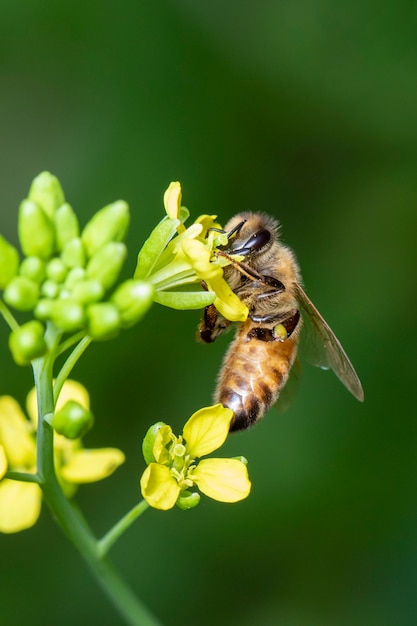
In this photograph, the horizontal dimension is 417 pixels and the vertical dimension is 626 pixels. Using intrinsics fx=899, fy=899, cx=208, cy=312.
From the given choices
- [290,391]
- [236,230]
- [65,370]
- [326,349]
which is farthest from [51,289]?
[290,391]

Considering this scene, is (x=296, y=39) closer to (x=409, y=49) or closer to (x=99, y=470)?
(x=409, y=49)

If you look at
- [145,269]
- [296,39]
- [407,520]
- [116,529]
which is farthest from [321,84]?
[116,529]

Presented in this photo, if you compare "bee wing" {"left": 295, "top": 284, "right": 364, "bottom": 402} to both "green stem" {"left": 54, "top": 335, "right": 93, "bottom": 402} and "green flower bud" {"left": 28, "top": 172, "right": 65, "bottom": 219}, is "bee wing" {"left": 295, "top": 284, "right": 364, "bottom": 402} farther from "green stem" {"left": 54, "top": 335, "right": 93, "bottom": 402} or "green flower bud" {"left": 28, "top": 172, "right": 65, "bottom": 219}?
"green flower bud" {"left": 28, "top": 172, "right": 65, "bottom": 219}

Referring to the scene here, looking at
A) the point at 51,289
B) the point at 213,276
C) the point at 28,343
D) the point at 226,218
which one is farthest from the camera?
the point at 226,218

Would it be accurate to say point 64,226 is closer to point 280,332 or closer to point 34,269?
point 34,269

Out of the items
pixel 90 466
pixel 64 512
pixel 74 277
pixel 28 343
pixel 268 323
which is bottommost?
pixel 90 466
